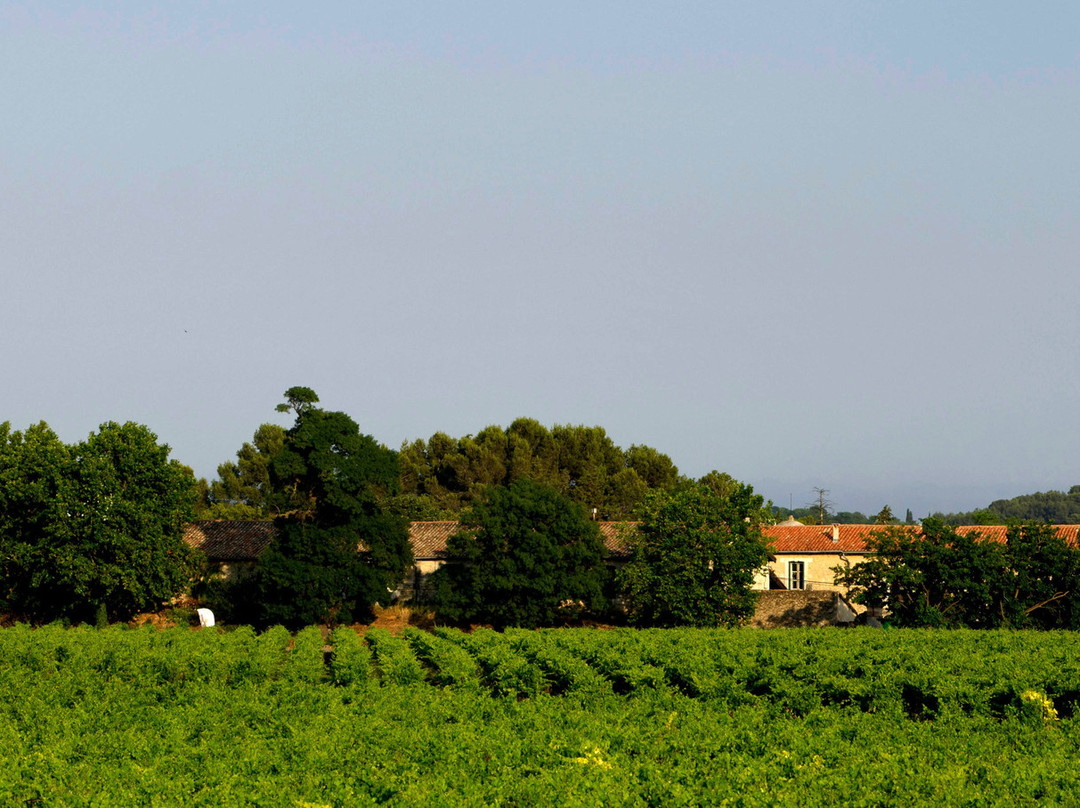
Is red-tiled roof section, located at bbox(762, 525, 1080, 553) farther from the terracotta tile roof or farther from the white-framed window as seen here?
the terracotta tile roof

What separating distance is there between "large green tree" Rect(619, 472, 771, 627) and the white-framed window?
33.3 ft

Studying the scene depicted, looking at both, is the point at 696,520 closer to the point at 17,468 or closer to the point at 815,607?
the point at 815,607

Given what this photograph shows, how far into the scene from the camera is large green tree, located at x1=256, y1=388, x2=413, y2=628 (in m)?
40.6

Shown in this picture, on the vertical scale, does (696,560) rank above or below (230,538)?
below

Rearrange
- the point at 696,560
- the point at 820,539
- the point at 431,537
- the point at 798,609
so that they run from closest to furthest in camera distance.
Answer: the point at 696,560 → the point at 798,609 → the point at 431,537 → the point at 820,539

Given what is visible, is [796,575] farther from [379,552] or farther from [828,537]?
[379,552]

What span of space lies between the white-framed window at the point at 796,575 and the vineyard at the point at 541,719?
17.7 metres

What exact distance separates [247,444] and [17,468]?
42422 mm

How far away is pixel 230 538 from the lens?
50562 millimetres

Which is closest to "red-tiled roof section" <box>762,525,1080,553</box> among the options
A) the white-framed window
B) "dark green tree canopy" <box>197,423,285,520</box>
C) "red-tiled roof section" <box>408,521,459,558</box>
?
the white-framed window

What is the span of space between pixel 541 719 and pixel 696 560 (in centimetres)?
2217

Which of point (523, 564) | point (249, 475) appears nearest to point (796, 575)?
point (523, 564)

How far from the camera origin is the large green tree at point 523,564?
136 ft

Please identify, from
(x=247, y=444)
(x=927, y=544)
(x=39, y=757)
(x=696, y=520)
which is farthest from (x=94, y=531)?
(x=247, y=444)
